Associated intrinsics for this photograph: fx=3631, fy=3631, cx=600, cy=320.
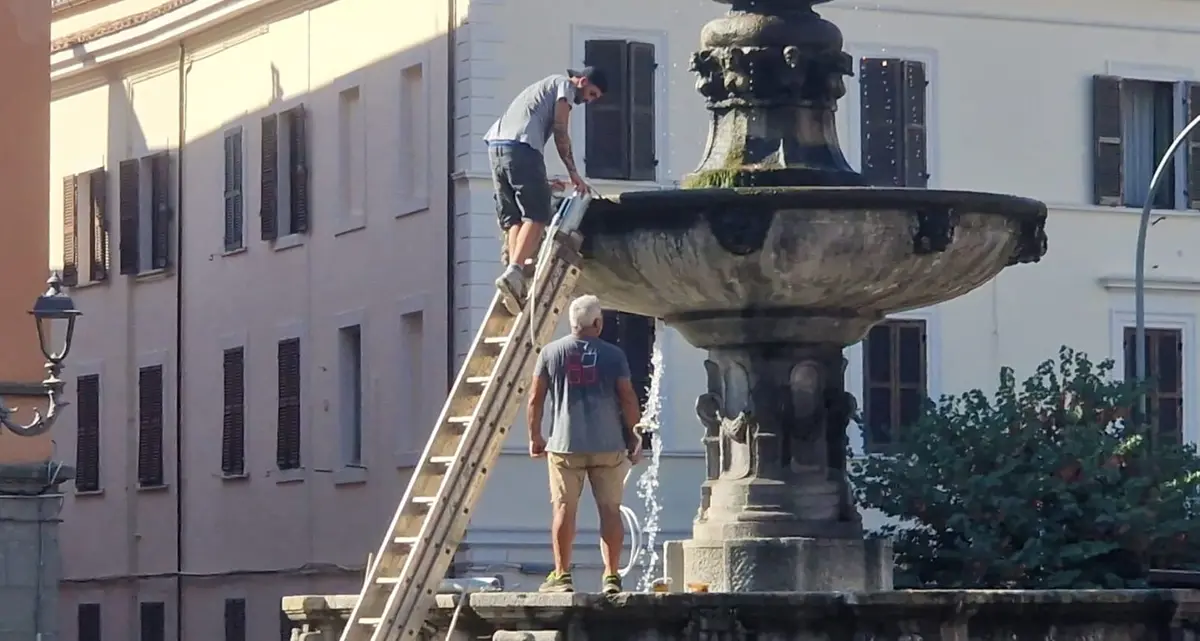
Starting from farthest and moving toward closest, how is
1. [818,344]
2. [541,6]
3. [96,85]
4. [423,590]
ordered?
[96,85]
[541,6]
[818,344]
[423,590]

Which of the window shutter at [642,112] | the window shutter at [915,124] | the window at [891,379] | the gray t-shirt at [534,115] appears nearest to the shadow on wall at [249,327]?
the window shutter at [642,112]

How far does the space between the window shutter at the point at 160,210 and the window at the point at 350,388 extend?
5541 mm

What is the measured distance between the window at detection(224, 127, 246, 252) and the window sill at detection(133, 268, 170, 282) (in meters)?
2.08

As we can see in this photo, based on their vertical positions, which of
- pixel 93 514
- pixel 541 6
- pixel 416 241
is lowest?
pixel 93 514

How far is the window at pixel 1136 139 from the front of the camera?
4066cm

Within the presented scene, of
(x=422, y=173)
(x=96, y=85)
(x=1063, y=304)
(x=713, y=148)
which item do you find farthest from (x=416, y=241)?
(x=713, y=148)

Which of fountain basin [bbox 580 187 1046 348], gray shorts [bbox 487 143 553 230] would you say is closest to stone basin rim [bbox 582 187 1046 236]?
fountain basin [bbox 580 187 1046 348]

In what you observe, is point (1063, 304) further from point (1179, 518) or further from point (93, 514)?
point (93, 514)

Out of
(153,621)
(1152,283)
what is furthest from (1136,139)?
(153,621)

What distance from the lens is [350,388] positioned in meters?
41.2

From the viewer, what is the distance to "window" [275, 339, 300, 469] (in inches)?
1665

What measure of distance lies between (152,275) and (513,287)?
30.0m

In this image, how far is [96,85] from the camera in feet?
157

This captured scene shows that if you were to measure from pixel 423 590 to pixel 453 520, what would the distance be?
1.40 ft
